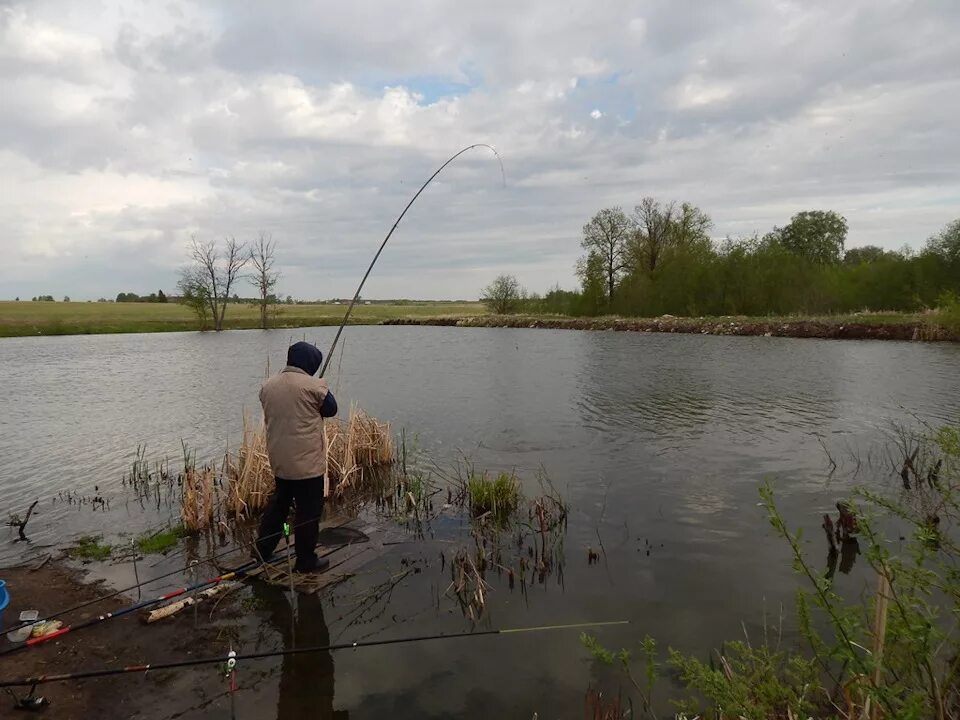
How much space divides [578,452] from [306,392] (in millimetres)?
7334

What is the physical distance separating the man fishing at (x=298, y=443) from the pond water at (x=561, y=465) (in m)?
0.60

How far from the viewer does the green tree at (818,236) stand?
61656 mm

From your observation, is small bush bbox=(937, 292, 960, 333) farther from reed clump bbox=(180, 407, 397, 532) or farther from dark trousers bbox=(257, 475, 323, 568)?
dark trousers bbox=(257, 475, 323, 568)

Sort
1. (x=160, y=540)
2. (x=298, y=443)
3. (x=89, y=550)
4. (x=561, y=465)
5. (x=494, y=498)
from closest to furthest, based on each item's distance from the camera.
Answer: (x=298, y=443)
(x=89, y=550)
(x=160, y=540)
(x=494, y=498)
(x=561, y=465)

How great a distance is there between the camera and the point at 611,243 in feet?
A: 193

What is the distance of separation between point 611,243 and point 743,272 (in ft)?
47.1

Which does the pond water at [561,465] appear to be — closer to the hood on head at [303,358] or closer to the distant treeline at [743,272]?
the hood on head at [303,358]

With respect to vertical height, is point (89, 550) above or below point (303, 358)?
below

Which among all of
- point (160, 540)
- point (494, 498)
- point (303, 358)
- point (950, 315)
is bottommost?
point (160, 540)

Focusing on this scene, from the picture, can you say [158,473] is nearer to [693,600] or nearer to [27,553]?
[27,553]

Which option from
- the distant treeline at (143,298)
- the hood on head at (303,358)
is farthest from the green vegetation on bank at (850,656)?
the distant treeline at (143,298)

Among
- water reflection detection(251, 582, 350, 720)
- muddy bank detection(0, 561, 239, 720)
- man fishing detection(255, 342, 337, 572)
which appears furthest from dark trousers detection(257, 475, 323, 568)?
muddy bank detection(0, 561, 239, 720)

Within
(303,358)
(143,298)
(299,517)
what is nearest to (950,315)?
(303,358)

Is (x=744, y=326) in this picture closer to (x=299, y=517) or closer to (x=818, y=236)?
(x=818, y=236)
